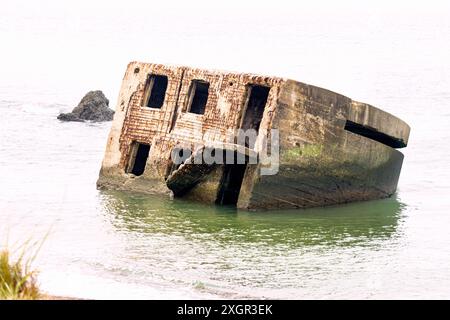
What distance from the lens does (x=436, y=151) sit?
27.6m

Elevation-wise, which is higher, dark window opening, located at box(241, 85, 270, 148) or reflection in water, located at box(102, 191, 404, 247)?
dark window opening, located at box(241, 85, 270, 148)

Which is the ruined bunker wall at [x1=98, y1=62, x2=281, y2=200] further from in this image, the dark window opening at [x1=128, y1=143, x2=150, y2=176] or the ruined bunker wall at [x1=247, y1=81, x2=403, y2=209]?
the ruined bunker wall at [x1=247, y1=81, x2=403, y2=209]

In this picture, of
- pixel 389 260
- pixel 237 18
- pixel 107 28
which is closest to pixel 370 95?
pixel 389 260

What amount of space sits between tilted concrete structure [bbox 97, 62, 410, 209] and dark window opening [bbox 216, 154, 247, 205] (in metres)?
0.02

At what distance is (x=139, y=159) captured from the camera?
20484 mm

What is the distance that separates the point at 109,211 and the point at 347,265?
15.4 ft

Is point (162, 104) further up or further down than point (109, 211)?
further up

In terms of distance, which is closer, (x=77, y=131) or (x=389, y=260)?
(x=389, y=260)

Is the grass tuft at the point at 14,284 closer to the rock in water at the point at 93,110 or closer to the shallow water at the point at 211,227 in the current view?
the shallow water at the point at 211,227

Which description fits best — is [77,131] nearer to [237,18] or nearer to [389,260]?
[389,260]

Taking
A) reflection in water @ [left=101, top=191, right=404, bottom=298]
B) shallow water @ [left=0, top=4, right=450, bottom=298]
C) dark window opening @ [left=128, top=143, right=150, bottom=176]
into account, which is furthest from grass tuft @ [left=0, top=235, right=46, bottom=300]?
dark window opening @ [left=128, top=143, right=150, bottom=176]

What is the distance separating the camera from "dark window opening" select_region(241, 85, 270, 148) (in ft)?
62.4

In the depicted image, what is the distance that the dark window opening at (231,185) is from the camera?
750 inches

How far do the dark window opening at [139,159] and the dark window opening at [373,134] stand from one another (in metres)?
3.43
